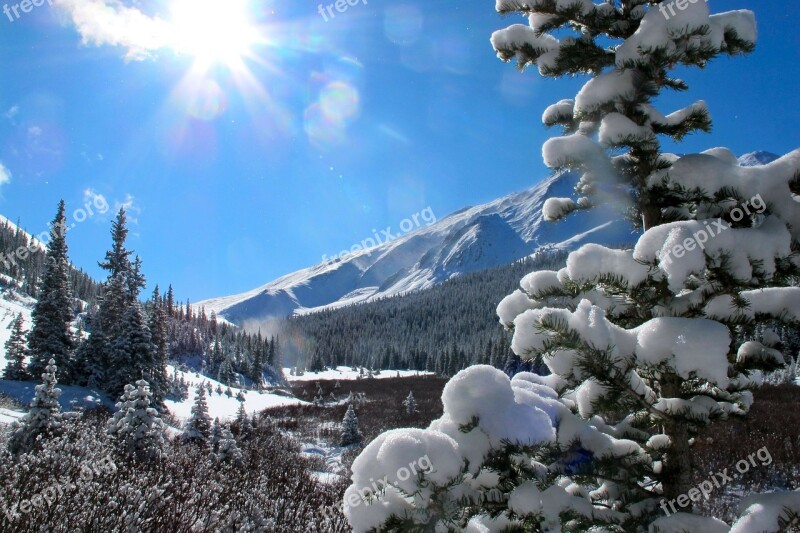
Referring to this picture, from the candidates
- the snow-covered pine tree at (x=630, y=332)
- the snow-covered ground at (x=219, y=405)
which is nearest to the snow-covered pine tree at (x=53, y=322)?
the snow-covered ground at (x=219, y=405)

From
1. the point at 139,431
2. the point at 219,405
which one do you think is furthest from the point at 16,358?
the point at 139,431

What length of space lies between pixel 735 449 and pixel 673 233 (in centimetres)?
1013

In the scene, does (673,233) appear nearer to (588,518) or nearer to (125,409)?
(588,518)

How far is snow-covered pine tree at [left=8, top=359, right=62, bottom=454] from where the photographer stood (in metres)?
9.35

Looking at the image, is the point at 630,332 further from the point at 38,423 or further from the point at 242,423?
the point at 242,423

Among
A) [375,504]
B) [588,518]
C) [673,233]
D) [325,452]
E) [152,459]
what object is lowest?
[325,452]

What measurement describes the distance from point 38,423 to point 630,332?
1234 cm

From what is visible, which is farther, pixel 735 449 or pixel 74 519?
pixel 735 449

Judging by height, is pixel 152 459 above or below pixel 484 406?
below

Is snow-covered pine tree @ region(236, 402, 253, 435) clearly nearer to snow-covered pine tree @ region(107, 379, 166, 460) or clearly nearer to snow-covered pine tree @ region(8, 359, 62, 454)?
snow-covered pine tree @ region(107, 379, 166, 460)

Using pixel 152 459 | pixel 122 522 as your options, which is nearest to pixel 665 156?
pixel 122 522

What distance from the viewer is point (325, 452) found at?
63.2 feet

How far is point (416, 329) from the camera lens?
148 m

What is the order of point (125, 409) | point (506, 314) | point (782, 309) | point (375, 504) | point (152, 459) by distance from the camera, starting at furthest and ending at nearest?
point (125, 409), point (152, 459), point (506, 314), point (782, 309), point (375, 504)
